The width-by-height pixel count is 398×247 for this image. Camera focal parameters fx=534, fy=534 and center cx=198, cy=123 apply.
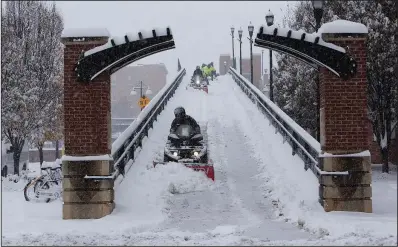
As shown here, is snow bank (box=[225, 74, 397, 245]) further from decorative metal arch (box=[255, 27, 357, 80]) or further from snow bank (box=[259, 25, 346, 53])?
snow bank (box=[259, 25, 346, 53])

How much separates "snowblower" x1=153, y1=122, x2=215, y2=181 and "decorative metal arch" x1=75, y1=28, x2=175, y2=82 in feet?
12.5

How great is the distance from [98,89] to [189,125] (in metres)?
4.97


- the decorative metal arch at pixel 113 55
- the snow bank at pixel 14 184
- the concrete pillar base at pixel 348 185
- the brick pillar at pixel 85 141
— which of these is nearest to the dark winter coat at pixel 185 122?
the decorative metal arch at pixel 113 55

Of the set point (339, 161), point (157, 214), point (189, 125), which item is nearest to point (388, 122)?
point (189, 125)

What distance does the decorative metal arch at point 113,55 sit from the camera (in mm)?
11219

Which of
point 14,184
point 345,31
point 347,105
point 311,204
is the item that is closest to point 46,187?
point 311,204

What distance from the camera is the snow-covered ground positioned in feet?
30.3

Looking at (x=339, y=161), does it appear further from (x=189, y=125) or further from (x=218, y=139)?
(x=218, y=139)

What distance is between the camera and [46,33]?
28938mm

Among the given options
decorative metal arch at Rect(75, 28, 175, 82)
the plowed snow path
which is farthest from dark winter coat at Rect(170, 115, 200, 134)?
decorative metal arch at Rect(75, 28, 175, 82)

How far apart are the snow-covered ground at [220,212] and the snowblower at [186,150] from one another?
489mm

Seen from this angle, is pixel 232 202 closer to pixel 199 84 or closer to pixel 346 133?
pixel 346 133

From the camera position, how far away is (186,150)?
49.5 ft

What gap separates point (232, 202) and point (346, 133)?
122 inches
